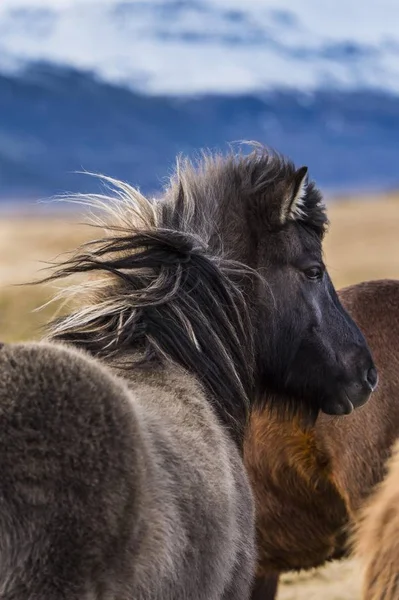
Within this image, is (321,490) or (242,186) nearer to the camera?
(242,186)

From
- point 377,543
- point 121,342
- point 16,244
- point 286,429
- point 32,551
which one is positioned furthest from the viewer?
point 16,244

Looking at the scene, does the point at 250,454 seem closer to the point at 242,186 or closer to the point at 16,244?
the point at 242,186

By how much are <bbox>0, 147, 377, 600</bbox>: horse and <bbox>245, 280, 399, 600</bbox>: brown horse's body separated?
0.78 meters

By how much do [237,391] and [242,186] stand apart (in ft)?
2.69

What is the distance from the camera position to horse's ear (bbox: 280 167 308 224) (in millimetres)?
3557

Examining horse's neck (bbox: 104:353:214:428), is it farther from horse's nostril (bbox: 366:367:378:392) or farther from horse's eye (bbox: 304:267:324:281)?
horse's nostril (bbox: 366:367:378:392)

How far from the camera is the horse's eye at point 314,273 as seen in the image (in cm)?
371

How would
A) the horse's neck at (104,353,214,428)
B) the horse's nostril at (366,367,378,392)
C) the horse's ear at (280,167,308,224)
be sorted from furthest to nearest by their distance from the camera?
the horse's nostril at (366,367,378,392)
the horse's ear at (280,167,308,224)
the horse's neck at (104,353,214,428)

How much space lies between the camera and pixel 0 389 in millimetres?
2188

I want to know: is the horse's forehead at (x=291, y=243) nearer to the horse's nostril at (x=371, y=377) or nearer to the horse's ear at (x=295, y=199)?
the horse's ear at (x=295, y=199)

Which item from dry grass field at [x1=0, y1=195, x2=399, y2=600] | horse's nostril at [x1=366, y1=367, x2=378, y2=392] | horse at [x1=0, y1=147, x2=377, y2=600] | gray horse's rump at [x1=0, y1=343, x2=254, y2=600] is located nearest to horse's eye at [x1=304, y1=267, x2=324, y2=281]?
horse at [x1=0, y1=147, x2=377, y2=600]

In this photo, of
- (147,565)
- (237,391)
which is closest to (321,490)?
(237,391)

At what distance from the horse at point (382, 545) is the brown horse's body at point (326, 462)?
5.47 feet

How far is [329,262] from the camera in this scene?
89.4ft
